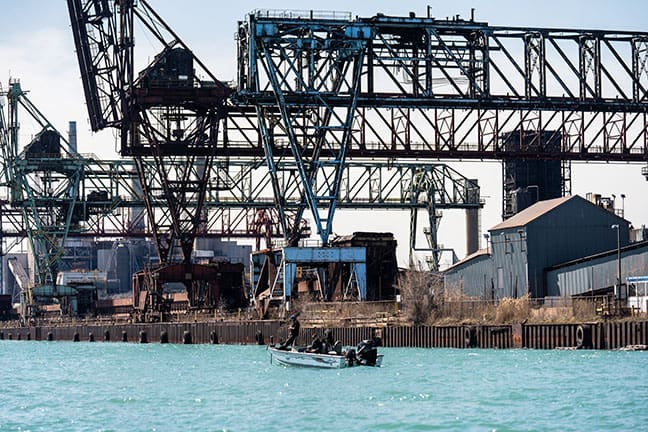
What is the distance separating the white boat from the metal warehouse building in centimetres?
2653

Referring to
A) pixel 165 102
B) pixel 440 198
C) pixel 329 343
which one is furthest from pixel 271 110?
pixel 440 198

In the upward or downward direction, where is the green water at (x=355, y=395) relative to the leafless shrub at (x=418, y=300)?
downward

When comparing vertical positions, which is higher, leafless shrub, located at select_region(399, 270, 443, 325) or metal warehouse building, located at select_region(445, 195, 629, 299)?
metal warehouse building, located at select_region(445, 195, 629, 299)

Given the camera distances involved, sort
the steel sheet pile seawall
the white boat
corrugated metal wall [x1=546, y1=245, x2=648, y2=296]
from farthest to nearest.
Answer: corrugated metal wall [x1=546, y1=245, x2=648, y2=296] < the steel sheet pile seawall < the white boat

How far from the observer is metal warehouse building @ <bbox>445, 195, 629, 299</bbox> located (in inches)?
3386

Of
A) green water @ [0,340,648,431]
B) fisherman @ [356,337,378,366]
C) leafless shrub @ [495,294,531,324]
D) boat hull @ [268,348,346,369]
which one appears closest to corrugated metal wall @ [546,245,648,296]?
leafless shrub @ [495,294,531,324]

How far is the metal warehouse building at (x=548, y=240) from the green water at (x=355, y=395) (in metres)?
18.4

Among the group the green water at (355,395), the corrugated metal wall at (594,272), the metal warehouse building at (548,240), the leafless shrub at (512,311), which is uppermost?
the metal warehouse building at (548,240)

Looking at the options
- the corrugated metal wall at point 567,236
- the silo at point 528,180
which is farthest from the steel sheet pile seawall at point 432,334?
the silo at point 528,180

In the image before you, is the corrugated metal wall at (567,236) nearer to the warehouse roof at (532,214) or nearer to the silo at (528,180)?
the warehouse roof at (532,214)

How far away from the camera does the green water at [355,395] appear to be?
4034cm

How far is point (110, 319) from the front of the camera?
11969cm

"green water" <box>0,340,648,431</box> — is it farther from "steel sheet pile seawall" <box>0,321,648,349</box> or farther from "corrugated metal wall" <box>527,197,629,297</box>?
"corrugated metal wall" <box>527,197,629,297</box>

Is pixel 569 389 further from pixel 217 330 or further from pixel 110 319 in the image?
pixel 110 319
